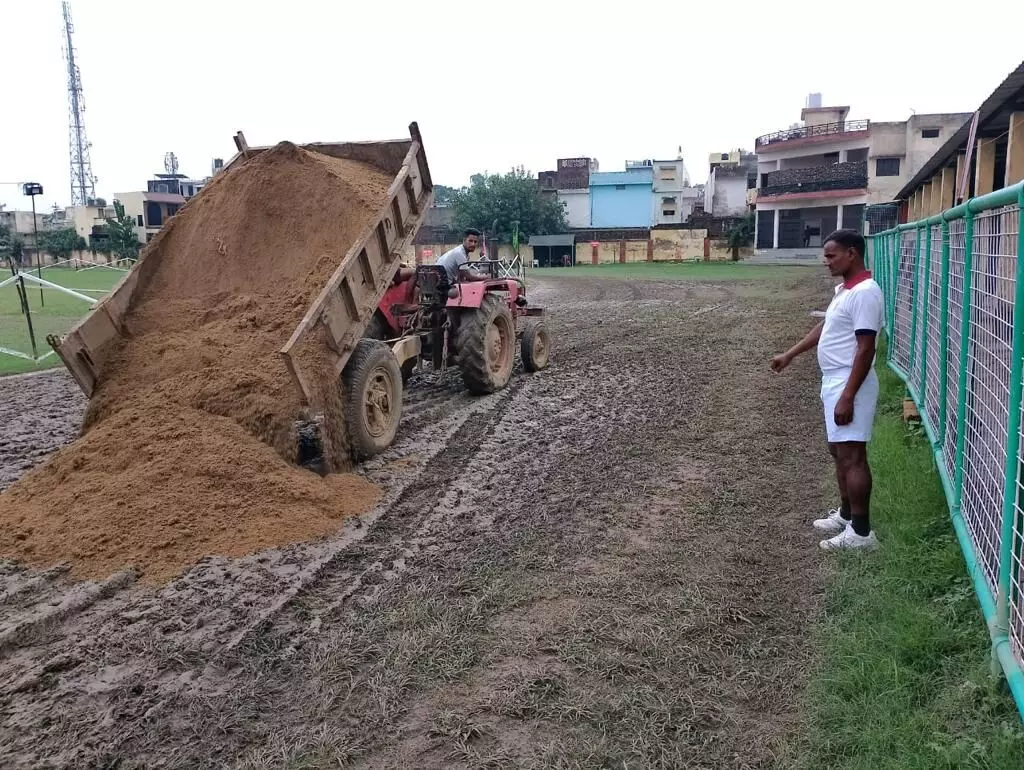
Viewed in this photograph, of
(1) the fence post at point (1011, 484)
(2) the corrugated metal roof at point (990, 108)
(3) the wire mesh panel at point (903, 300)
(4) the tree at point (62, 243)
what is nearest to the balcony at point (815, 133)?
(2) the corrugated metal roof at point (990, 108)

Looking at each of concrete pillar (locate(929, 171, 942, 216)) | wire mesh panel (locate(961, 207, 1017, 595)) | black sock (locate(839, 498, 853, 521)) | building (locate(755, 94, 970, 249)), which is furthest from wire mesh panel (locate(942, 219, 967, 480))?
building (locate(755, 94, 970, 249))

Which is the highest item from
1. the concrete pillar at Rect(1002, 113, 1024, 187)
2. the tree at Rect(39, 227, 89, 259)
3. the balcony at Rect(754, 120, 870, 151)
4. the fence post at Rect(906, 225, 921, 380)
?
the balcony at Rect(754, 120, 870, 151)

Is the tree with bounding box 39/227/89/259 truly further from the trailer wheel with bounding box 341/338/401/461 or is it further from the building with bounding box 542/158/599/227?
the trailer wheel with bounding box 341/338/401/461

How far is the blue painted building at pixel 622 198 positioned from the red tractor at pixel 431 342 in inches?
2190

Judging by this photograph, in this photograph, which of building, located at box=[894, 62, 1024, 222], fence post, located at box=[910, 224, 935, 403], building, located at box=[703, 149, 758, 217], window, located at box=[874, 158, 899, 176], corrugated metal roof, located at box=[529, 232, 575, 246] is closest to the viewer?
fence post, located at box=[910, 224, 935, 403]

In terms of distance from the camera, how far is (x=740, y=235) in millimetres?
49594

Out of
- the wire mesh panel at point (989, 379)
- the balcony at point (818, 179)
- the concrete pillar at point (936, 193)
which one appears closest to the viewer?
the wire mesh panel at point (989, 379)

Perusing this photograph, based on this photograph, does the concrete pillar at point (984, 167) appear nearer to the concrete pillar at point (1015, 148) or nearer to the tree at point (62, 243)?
the concrete pillar at point (1015, 148)

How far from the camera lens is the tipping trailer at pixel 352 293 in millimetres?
5719

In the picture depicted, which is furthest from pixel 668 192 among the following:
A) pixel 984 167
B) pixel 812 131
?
pixel 984 167

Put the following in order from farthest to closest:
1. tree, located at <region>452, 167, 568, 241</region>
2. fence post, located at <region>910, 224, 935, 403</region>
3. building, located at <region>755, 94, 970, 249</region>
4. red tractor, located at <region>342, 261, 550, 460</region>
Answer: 1. tree, located at <region>452, 167, 568, 241</region>
2. building, located at <region>755, 94, 970, 249</region>
3. red tractor, located at <region>342, 261, 550, 460</region>
4. fence post, located at <region>910, 224, 935, 403</region>

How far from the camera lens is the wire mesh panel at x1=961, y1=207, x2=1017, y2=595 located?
3.38m

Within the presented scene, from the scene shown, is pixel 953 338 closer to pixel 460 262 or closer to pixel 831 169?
pixel 460 262

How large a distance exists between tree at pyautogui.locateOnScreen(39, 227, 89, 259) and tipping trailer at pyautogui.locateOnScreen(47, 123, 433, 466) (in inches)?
2530
